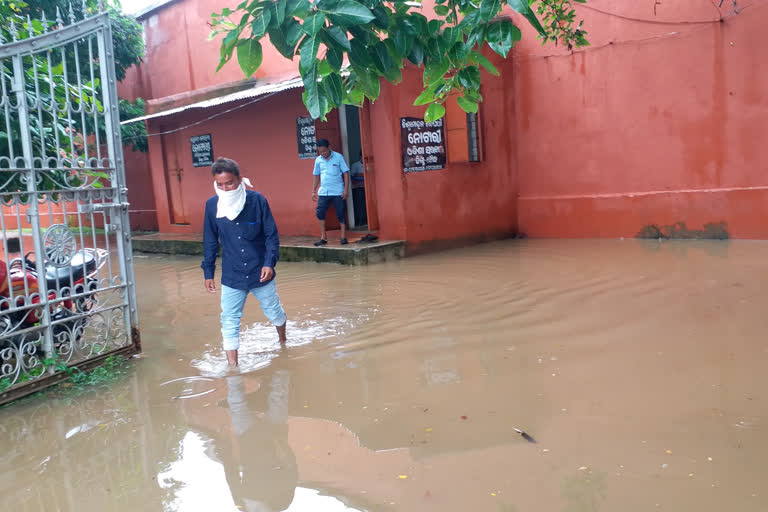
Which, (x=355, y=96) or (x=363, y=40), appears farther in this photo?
(x=355, y=96)

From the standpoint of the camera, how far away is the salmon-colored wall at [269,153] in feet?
34.0

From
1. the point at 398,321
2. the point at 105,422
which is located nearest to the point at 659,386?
the point at 398,321

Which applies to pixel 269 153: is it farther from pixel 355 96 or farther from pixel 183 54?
pixel 355 96

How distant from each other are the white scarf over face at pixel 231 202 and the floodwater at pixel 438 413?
42.7 inches

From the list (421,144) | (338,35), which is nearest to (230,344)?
(338,35)

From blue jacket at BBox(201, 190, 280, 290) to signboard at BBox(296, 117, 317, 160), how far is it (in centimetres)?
560

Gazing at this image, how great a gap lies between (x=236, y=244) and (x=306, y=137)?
19.4ft

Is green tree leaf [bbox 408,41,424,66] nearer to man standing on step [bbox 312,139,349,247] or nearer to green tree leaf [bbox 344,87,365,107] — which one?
green tree leaf [bbox 344,87,365,107]

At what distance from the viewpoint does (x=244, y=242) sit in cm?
446

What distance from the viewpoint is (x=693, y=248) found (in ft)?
26.3

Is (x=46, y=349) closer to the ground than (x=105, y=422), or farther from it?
farther from it

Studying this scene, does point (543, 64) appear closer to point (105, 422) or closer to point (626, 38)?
point (626, 38)

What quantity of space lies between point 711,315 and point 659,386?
1.70 metres

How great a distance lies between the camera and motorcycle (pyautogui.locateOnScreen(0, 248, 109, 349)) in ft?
13.2
